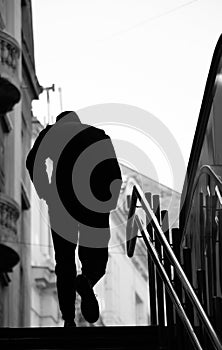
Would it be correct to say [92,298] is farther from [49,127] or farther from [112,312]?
[112,312]

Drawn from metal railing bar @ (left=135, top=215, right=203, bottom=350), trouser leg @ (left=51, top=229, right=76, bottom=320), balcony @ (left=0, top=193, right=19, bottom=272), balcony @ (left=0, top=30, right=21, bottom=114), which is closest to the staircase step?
metal railing bar @ (left=135, top=215, right=203, bottom=350)

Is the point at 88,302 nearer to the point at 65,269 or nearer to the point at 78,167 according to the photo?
the point at 65,269

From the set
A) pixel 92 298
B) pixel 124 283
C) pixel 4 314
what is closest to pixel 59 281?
pixel 92 298

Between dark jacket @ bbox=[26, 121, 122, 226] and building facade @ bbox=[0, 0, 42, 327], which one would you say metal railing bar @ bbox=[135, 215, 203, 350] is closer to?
dark jacket @ bbox=[26, 121, 122, 226]

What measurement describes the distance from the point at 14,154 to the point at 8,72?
3.12 meters

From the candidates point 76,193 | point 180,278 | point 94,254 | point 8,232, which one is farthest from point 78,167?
point 8,232

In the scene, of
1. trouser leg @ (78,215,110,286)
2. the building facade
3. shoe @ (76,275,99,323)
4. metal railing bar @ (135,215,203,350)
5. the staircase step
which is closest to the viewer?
metal railing bar @ (135,215,203,350)

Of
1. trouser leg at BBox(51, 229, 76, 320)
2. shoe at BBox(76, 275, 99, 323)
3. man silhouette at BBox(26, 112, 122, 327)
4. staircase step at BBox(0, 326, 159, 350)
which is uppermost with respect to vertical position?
man silhouette at BBox(26, 112, 122, 327)

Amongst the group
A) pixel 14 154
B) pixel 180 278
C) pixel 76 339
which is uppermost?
pixel 14 154

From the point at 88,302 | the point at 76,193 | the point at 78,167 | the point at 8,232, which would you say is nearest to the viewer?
the point at 88,302

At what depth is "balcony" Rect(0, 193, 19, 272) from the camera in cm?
1737

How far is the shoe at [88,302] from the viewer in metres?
7.55

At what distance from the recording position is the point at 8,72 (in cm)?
1772

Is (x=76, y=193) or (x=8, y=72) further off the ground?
(x=8, y=72)
